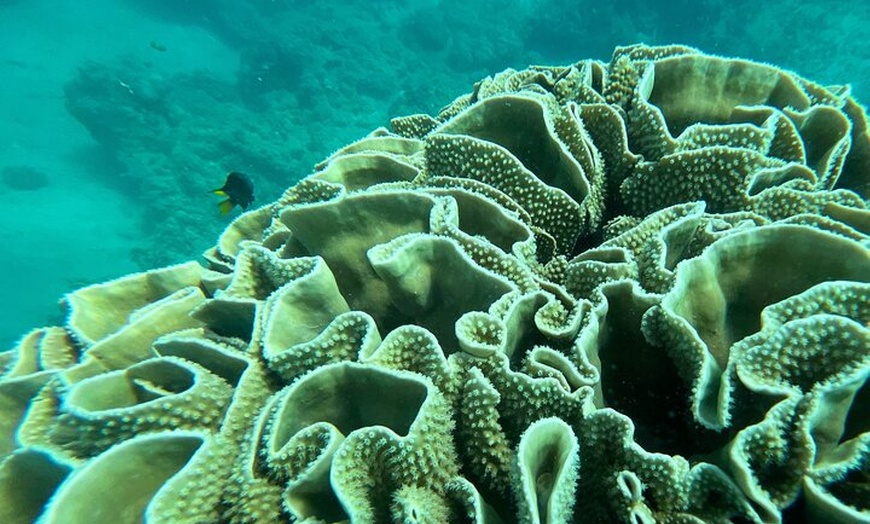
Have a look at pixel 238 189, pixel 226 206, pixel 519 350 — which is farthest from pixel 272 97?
pixel 519 350

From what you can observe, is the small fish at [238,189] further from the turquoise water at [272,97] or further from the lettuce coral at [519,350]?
the turquoise water at [272,97]

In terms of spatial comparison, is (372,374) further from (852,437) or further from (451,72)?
(451,72)

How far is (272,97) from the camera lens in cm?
3334

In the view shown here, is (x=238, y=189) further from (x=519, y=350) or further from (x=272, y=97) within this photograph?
(x=272, y=97)

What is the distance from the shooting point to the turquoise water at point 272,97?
27688mm

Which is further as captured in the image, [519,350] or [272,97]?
[272,97]

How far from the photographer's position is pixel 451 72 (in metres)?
33.9

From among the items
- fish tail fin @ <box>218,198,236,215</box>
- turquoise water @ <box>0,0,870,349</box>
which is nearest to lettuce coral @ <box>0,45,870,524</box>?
fish tail fin @ <box>218,198,236,215</box>

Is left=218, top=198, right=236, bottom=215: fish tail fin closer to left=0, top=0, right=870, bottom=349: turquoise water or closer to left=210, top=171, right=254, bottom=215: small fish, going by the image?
left=210, top=171, right=254, bottom=215: small fish

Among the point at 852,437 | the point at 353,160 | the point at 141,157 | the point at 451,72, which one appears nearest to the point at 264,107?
the point at 141,157

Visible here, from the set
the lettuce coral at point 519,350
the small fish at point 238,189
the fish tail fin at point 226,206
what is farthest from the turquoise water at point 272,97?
the lettuce coral at point 519,350

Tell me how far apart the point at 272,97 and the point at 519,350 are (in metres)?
35.3

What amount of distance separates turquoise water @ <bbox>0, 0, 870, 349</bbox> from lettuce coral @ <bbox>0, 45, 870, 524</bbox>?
24530 millimetres

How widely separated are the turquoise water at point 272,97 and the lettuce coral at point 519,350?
2453 cm
